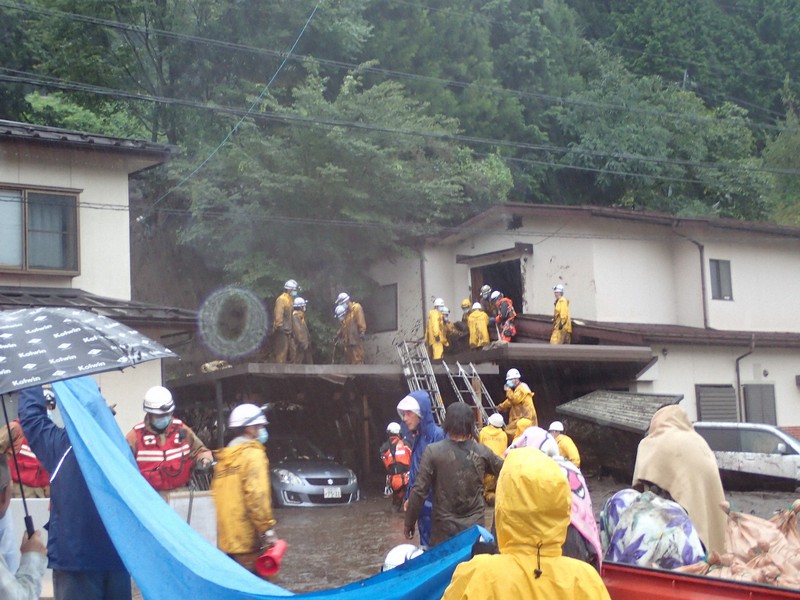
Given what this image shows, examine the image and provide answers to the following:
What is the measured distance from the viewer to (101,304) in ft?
55.6

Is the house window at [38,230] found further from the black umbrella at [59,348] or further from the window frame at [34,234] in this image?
the black umbrella at [59,348]

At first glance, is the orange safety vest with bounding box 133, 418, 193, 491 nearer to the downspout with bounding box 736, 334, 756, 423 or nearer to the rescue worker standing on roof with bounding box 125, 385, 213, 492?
the rescue worker standing on roof with bounding box 125, 385, 213, 492

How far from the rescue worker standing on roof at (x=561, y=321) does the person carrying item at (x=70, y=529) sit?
17929mm

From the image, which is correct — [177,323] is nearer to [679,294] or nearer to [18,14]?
[679,294]

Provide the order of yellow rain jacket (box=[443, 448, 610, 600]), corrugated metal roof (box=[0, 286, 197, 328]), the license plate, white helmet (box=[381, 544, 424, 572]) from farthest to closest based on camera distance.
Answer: the license plate
corrugated metal roof (box=[0, 286, 197, 328])
white helmet (box=[381, 544, 424, 572])
yellow rain jacket (box=[443, 448, 610, 600])

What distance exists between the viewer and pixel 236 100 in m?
30.0

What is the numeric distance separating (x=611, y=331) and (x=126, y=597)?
1825 cm

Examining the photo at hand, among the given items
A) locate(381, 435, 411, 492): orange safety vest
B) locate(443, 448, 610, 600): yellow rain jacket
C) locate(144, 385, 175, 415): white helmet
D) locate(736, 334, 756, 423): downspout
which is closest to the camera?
locate(443, 448, 610, 600): yellow rain jacket

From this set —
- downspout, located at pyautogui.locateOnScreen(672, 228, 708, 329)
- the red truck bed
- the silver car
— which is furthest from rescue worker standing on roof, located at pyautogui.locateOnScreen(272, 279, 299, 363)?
the red truck bed

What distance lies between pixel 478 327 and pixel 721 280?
26.7 ft

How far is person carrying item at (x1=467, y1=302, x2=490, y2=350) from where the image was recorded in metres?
23.3

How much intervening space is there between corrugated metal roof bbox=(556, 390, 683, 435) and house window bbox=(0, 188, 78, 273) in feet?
35.2

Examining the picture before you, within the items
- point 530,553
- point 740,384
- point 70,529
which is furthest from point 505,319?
point 530,553

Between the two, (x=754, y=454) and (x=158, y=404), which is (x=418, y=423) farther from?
(x=754, y=454)
